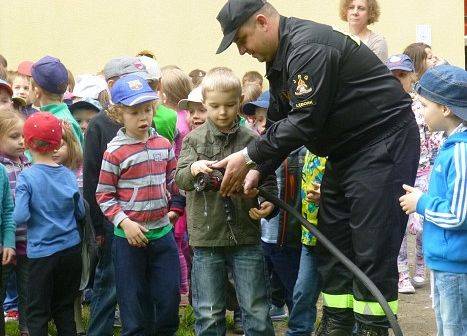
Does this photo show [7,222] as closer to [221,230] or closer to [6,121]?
[6,121]

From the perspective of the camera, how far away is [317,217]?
4828 mm

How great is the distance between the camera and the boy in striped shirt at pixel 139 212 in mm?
4836

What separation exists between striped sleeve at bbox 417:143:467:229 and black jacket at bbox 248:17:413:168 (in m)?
0.37

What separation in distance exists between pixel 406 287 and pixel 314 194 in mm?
2176

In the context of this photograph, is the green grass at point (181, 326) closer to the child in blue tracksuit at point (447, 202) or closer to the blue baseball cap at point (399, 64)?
the child in blue tracksuit at point (447, 202)

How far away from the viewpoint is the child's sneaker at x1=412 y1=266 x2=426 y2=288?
7035mm

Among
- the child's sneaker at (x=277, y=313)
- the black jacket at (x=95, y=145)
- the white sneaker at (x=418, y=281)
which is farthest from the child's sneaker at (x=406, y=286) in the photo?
the black jacket at (x=95, y=145)

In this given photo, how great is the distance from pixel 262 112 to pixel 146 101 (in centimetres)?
135

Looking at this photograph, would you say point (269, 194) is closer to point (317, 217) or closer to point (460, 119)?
point (317, 217)

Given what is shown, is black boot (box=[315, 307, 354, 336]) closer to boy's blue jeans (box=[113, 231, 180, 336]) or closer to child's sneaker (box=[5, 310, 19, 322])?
boy's blue jeans (box=[113, 231, 180, 336])

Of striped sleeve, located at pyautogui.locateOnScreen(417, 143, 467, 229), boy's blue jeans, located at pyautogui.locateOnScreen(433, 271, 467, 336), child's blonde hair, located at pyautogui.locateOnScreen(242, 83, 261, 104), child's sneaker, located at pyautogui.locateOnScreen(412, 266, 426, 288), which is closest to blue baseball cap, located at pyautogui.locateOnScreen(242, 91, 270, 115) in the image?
child's blonde hair, located at pyautogui.locateOnScreen(242, 83, 261, 104)

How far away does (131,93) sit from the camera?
4.88m

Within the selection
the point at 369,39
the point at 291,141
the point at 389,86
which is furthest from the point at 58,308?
the point at 369,39

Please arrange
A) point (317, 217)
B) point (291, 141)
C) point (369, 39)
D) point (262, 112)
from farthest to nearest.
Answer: point (369, 39) → point (262, 112) → point (317, 217) → point (291, 141)
